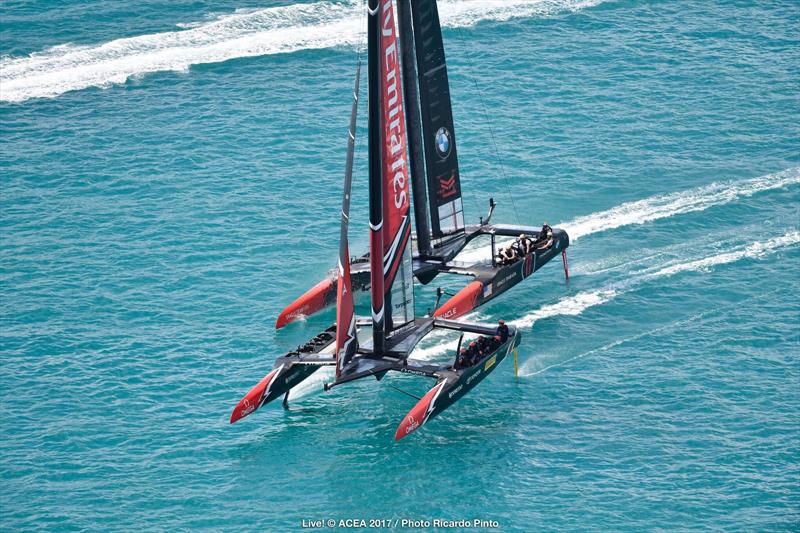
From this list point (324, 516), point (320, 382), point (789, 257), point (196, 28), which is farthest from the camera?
point (196, 28)

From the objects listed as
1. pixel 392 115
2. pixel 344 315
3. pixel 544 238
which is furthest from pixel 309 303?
pixel 392 115

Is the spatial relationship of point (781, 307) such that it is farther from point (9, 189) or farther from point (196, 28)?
point (196, 28)

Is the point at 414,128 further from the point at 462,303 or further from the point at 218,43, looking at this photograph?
the point at 218,43

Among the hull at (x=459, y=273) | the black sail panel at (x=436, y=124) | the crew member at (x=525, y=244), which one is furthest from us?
the crew member at (x=525, y=244)

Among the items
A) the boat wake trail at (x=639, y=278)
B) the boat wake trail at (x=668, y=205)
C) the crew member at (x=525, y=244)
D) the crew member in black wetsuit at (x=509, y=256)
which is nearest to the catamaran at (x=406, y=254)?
the crew member at (x=525, y=244)

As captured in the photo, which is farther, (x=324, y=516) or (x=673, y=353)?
(x=673, y=353)

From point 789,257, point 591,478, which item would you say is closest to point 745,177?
point 789,257

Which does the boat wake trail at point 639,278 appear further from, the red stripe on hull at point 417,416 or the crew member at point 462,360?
the red stripe on hull at point 417,416

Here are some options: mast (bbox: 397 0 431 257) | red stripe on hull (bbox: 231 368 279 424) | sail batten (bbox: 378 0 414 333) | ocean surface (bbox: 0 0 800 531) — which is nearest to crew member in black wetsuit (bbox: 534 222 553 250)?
ocean surface (bbox: 0 0 800 531)
